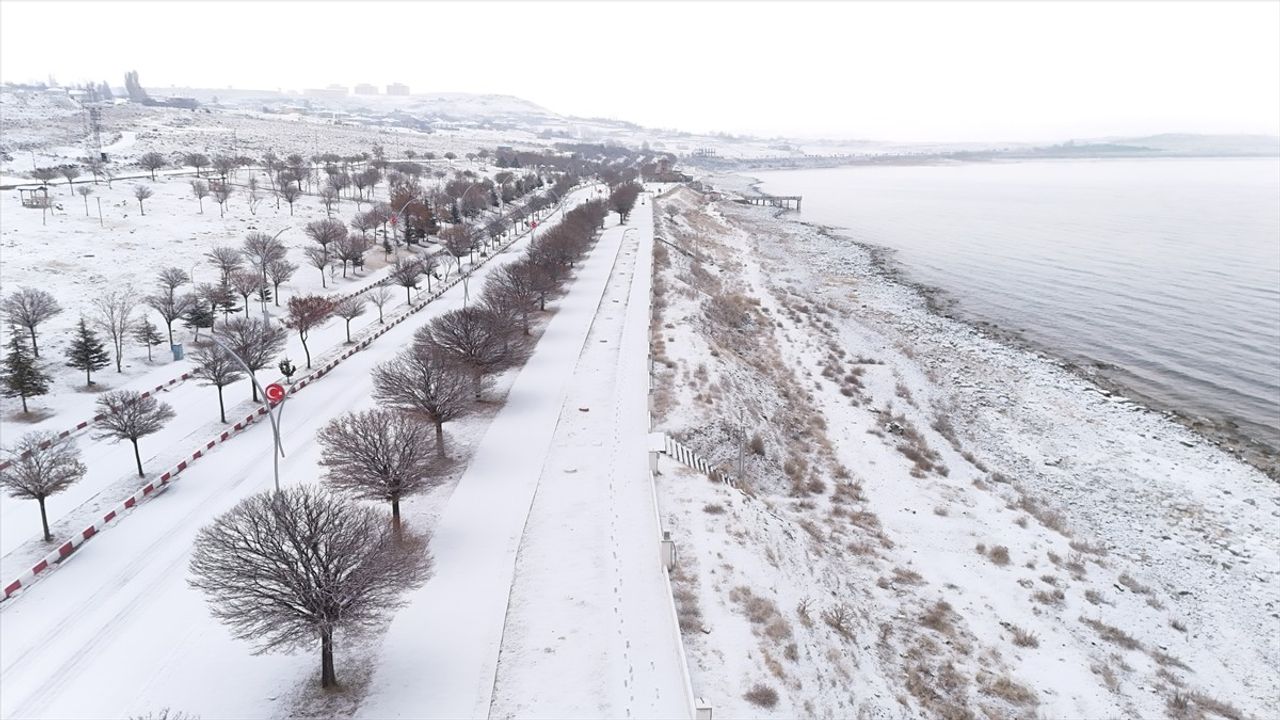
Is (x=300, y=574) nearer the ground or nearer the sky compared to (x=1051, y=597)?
nearer the sky

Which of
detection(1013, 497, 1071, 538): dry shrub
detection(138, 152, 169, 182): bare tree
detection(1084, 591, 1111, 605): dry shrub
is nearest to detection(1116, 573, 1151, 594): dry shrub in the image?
detection(1084, 591, 1111, 605): dry shrub

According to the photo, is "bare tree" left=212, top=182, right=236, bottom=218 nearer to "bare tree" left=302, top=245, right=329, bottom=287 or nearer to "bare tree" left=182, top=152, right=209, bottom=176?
"bare tree" left=182, top=152, right=209, bottom=176

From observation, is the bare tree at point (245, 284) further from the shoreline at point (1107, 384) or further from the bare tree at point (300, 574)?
the shoreline at point (1107, 384)

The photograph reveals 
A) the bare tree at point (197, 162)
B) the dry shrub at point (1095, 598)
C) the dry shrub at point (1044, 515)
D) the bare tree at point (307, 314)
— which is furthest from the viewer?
the bare tree at point (197, 162)

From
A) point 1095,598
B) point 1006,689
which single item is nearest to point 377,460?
point 1006,689

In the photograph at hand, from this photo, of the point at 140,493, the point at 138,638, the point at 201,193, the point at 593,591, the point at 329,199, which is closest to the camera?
the point at 138,638

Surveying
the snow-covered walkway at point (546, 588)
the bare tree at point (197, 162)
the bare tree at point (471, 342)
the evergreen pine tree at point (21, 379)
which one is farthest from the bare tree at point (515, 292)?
the bare tree at point (197, 162)

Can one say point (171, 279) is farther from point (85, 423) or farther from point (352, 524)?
point (352, 524)
